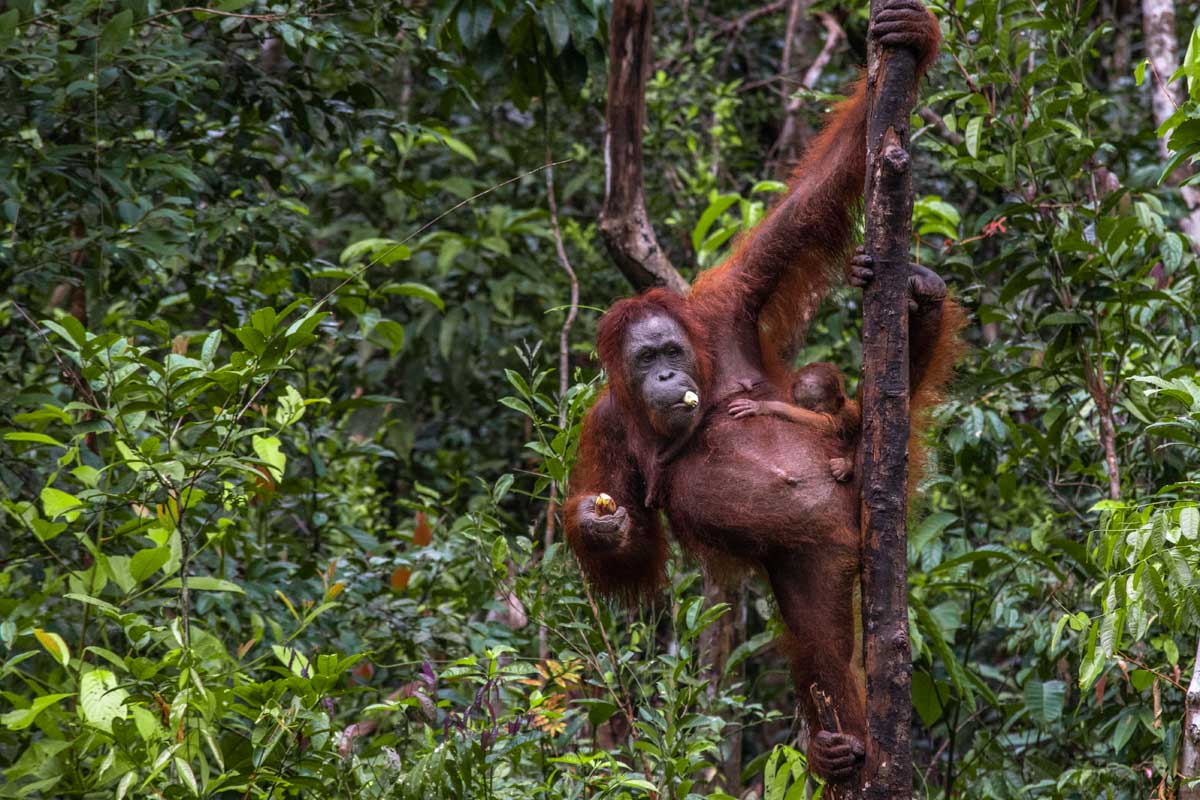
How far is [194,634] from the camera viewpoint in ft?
10.4

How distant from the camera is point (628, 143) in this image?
177 inches

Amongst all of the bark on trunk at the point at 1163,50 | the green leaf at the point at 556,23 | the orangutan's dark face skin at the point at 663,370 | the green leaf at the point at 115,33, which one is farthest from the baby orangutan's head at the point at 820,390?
the bark on trunk at the point at 1163,50

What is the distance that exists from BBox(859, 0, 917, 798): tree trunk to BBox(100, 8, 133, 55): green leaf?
2102 mm

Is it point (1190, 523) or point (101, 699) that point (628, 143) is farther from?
point (101, 699)

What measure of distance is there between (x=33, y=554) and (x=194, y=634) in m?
0.88

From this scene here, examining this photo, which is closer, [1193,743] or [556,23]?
[1193,743]

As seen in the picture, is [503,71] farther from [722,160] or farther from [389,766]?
[389,766]

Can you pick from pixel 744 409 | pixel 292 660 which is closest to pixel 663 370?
pixel 744 409

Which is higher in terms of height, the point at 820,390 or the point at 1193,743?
the point at 820,390

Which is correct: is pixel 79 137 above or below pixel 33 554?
above

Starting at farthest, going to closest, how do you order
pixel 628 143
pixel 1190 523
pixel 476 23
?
pixel 628 143
pixel 476 23
pixel 1190 523

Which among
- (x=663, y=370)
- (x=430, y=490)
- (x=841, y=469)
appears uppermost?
(x=663, y=370)

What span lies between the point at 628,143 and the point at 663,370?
1.54m

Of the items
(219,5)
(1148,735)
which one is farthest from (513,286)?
(1148,735)
